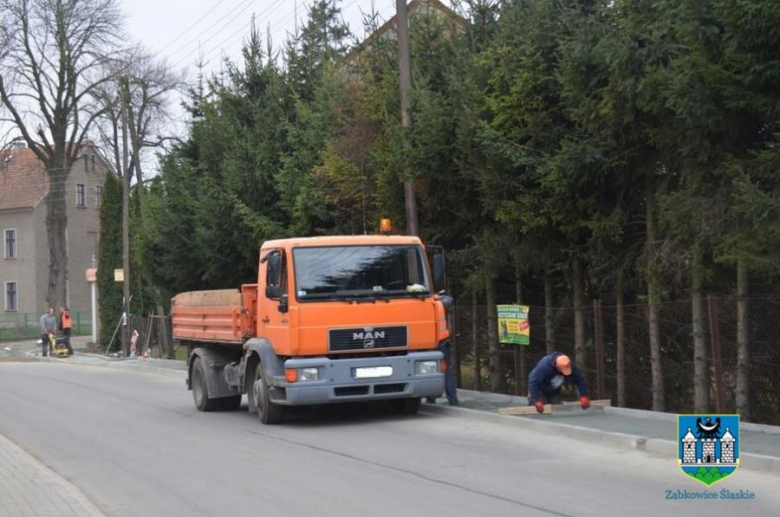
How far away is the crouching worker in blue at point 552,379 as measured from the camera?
13422 mm

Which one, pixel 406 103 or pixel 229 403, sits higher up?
pixel 406 103

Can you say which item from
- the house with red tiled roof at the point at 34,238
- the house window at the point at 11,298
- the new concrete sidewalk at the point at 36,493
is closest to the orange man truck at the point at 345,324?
the new concrete sidewalk at the point at 36,493

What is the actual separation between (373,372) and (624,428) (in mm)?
3677

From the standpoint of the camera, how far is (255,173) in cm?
2659

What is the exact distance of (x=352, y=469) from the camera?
34.3 feet

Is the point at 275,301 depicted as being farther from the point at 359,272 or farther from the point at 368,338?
the point at 368,338

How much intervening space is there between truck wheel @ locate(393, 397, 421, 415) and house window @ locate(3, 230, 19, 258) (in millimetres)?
55511

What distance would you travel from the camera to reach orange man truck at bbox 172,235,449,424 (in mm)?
13711

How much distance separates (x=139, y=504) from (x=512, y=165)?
27.0 ft

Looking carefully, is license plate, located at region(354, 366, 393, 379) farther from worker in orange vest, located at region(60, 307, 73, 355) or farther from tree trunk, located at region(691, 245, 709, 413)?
worker in orange vest, located at region(60, 307, 73, 355)

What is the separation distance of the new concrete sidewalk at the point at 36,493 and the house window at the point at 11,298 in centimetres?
5748

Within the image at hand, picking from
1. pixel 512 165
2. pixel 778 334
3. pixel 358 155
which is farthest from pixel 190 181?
pixel 778 334

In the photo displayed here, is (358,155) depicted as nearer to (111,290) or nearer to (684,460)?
(684,460)

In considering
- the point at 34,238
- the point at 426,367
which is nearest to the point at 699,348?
the point at 426,367
